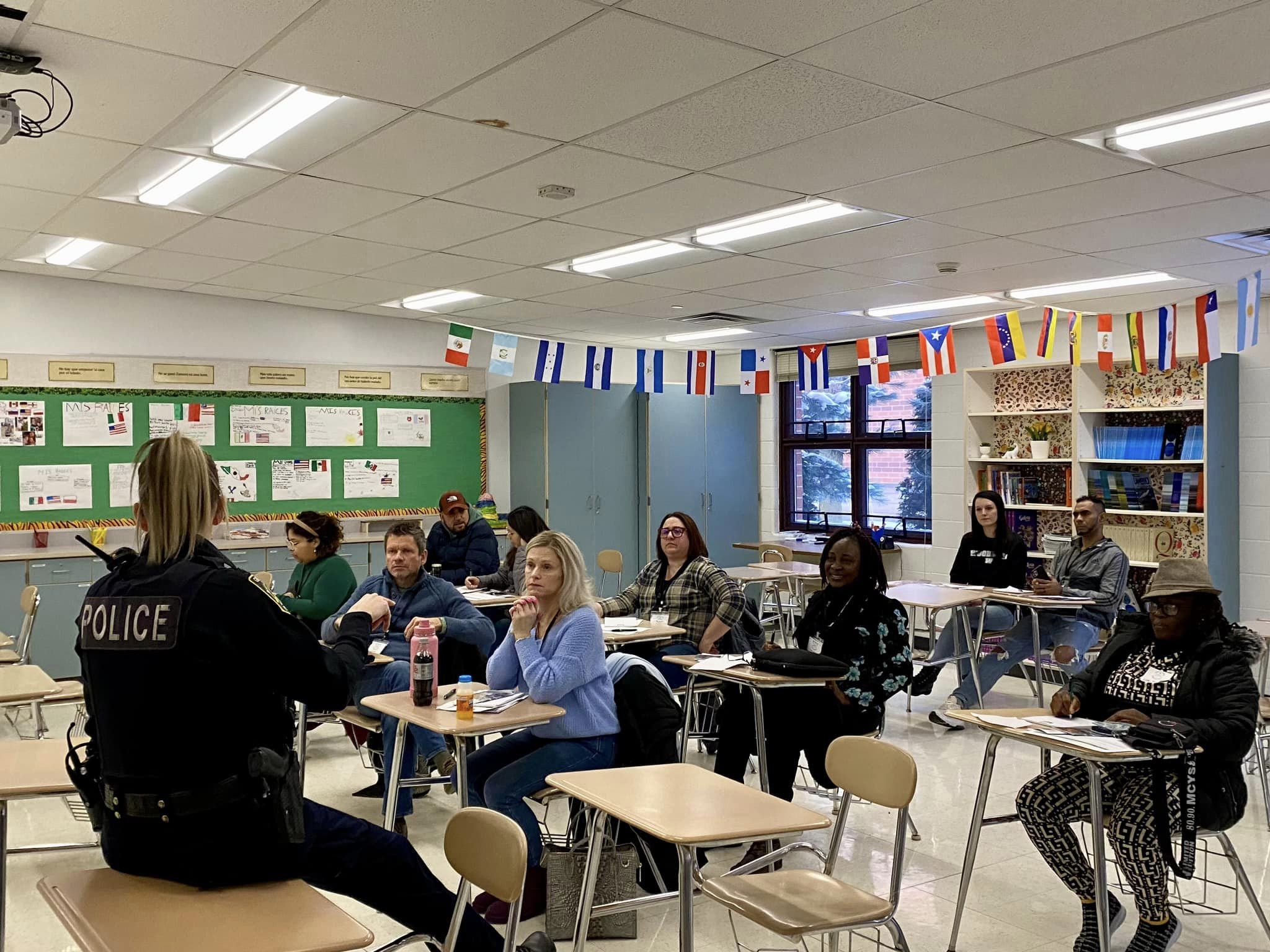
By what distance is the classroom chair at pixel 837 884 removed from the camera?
8.24ft

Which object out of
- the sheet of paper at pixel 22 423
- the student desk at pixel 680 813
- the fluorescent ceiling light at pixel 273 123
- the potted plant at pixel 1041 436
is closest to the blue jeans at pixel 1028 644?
the potted plant at pixel 1041 436

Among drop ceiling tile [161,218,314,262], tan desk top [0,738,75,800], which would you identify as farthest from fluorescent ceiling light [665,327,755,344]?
tan desk top [0,738,75,800]

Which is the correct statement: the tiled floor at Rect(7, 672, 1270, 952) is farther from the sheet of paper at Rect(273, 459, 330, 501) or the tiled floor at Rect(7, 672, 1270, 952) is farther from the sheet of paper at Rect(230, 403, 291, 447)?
the sheet of paper at Rect(230, 403, 291, 447)

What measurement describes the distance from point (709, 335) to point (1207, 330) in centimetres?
419

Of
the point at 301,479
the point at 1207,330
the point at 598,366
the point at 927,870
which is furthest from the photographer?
the point at 301,479

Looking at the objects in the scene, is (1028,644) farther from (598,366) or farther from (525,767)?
(525,767)

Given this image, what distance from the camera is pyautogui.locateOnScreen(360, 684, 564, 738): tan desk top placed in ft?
10.6

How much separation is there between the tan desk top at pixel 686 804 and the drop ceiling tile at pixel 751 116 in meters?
2.12

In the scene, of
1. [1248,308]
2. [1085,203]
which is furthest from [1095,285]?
[1085,203]

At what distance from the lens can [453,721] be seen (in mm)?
3311

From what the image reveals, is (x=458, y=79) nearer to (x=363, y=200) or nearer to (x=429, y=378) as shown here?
(x=363, y=200)

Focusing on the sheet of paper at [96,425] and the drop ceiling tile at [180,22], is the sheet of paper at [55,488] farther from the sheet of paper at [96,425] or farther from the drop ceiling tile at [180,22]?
the drop ceiling tile at [180,22]

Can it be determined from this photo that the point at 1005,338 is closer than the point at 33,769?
No

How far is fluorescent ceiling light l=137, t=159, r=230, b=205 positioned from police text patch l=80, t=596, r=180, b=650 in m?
2.83
